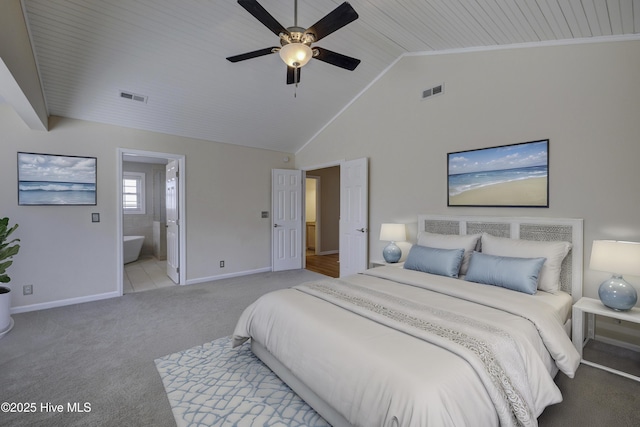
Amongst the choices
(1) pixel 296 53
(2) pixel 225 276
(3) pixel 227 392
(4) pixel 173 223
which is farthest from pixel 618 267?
(4) pixel 173 223

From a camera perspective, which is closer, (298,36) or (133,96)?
(298,36)

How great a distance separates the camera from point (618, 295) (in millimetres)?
2262

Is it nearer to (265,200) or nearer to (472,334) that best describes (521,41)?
(472,334)

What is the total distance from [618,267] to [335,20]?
9.09ft

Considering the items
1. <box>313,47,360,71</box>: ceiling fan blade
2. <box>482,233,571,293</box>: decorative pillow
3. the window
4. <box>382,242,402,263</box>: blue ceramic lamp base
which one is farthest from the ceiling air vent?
<box>482,233,571,293</box>: decorative pillow

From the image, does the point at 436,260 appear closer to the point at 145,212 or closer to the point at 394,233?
the point at 394,233

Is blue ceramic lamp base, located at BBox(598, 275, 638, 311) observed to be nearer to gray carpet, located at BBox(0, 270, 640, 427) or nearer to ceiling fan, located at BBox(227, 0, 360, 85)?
gray carpet, located at BBox(0, 270, 640, 427)

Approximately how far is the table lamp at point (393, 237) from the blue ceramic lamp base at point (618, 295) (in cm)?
198

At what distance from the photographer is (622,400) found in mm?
2000

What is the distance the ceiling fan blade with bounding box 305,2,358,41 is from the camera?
1923 millimetres

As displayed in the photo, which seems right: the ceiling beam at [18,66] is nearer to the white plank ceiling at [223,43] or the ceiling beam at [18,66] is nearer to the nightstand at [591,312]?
the white plank ceiling at [223,43]

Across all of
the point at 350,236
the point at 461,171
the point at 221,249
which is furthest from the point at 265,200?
the point at 461,171

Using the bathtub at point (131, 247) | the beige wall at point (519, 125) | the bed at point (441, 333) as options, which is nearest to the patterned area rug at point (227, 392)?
the bed at point (441, 333)

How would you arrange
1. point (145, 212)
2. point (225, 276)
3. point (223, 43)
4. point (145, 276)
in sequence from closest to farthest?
1. point (223, 43)
2. point (225, 276)
3. point (145, 276)
4. point (145, 212)
